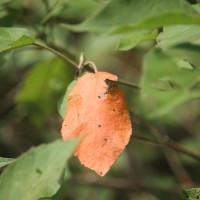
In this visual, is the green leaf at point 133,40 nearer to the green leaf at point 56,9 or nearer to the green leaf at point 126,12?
the green leaf at point 126,12

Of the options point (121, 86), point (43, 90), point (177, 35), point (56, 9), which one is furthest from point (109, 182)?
point (177, 35)

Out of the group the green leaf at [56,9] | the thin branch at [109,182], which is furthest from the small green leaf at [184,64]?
the thin branch at [109,182]

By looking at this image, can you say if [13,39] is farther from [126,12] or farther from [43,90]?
[43,90]

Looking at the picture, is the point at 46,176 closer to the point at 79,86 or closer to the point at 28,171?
the point at 28,171

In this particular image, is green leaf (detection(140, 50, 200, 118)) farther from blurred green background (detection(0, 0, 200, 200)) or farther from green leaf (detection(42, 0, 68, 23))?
green leaf (detection(42, 0, 68, 23))

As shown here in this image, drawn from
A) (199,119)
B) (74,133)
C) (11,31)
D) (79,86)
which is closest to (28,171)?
(74,133)

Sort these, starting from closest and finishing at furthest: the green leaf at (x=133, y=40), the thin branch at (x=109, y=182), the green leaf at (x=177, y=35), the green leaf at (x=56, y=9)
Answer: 1. the green leaf at (x=177, y=35)
2. the green leaf at (x=133, y=40)
3. the green leaf at (x=56, y=9)
4. the thin branch at (x=109, y=182)

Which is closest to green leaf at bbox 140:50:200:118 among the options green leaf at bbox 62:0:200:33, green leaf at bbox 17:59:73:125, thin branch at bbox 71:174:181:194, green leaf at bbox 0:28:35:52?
green leaf at bbox 62:0:200:33
